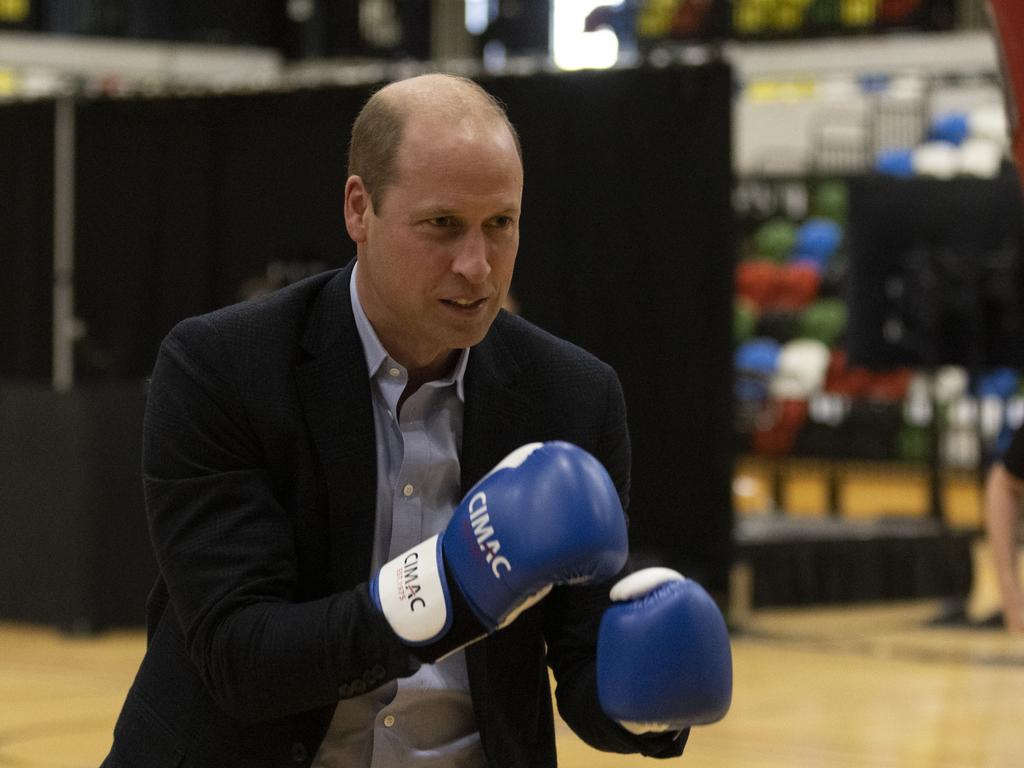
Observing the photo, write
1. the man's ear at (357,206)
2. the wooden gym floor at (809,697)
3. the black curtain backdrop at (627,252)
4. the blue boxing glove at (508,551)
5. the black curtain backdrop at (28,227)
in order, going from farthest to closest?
1. the black curtain backdrop at (28,227)
2. the black curtain backdrop at (627,252)
3. the wooden gym floor at (809,697)
4. the man's ear at (357,206)
5. the blue boxing glove at (508,551)

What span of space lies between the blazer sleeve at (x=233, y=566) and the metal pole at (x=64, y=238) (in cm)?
817

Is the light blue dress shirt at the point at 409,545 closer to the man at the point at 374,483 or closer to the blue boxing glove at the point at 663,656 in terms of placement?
the man at the point at 374,483

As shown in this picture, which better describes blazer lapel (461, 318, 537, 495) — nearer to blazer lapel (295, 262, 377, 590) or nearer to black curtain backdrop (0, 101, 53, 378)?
blazer lapel (295, 262, 377, 590)

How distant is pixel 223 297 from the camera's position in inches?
374

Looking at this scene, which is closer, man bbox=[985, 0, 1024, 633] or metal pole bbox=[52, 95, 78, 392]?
man bbox=[985, 0, 1024, 633]

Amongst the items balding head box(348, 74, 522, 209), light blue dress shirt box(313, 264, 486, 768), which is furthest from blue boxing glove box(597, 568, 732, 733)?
balding head box(348, 74, 522, 209)

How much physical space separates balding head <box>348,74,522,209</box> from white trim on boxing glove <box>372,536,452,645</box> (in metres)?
0.41

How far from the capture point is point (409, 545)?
2139 millimetres

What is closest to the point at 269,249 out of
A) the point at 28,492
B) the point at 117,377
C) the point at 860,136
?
the point at 117,377

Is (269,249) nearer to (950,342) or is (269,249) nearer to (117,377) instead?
(117,377)

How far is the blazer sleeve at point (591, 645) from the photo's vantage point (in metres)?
2.11

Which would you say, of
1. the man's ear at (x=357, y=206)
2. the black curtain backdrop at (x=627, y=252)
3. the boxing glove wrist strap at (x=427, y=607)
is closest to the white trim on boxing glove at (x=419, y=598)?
the boxing glove wrist strap at (x=427, y=607)

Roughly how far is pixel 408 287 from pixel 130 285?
26.4 ft

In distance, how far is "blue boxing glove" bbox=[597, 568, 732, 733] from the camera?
193 centimetres
